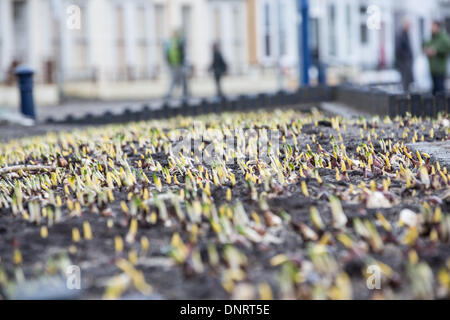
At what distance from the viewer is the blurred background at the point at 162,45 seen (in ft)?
85.9

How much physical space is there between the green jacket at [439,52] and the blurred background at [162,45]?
28.4 feet

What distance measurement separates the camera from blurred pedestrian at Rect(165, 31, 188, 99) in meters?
21.6

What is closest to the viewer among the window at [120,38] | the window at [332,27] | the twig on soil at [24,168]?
the twig on soil at [24,168]

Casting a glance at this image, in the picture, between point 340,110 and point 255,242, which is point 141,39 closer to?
point 340,110

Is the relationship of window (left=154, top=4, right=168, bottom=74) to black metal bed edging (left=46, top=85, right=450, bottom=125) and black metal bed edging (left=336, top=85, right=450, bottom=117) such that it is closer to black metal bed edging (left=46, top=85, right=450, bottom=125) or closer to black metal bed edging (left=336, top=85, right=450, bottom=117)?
black metal bed edging (left=46, top=85, right=450, bottom=125)

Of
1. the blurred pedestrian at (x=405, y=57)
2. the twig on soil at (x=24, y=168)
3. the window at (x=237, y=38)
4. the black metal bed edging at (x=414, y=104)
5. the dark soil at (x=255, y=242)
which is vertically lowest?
the dark soil at (x=255, y=242)

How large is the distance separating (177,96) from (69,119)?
457 inches

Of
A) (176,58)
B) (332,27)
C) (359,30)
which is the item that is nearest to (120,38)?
(176,58)

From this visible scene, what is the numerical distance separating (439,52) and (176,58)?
824 cm

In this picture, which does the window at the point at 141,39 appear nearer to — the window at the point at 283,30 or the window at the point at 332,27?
the window at the point at 283,30

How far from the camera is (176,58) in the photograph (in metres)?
21.6

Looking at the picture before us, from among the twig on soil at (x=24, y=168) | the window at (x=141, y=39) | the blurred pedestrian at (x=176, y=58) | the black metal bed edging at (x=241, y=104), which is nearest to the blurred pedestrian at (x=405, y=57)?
the black metal bed edging at (x=241, y=104)
